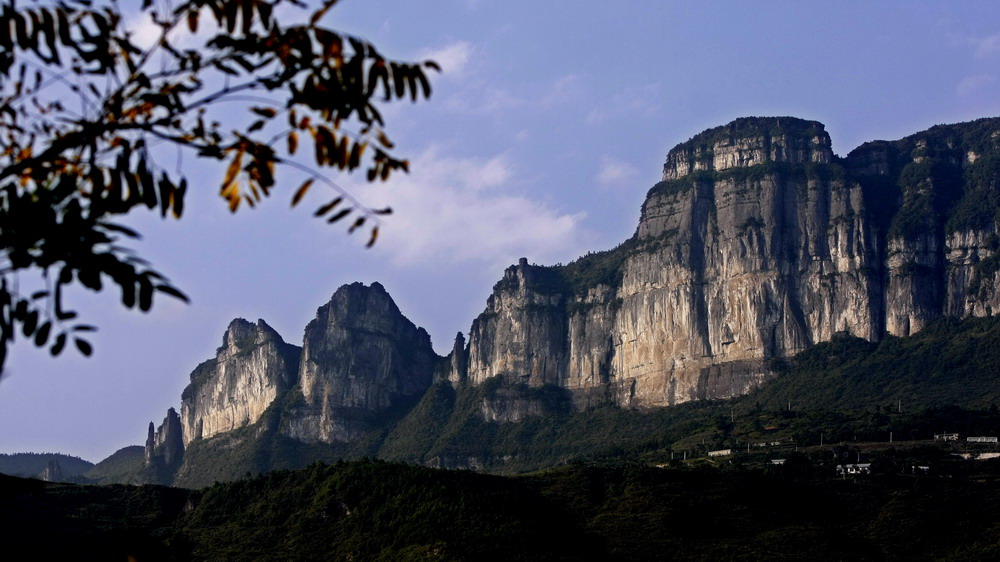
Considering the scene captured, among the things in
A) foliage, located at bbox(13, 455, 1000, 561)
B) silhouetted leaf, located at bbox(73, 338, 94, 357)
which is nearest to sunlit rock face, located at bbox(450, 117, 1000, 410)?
foliage, located at bbox(13, 455, 1000, 561)

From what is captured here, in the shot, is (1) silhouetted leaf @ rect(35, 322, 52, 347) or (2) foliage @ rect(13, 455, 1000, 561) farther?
(2) foliage @ rect(13, 455, 1000, 561)

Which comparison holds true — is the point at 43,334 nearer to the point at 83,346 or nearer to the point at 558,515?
the point at 83,346

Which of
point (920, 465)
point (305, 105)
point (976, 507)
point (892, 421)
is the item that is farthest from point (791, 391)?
point (305, 105)

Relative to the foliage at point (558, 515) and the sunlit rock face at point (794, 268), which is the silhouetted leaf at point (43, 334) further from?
the sunlit rock face at point (794, 268)

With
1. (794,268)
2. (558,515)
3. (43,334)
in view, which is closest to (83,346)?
(43,334)

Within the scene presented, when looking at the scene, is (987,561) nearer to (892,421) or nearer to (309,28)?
(892,421)

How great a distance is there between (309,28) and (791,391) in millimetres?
168223

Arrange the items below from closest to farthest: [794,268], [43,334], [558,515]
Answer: [43,334], [558,515], [794,268]

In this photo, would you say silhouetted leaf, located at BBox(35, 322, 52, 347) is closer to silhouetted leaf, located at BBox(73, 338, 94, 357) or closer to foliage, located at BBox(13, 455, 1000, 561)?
silhouetted leaf, located at BBox(73, 338, 94, 357)

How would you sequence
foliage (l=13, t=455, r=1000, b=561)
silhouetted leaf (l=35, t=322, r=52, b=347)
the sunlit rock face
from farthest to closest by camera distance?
the sunlit rock face < foliage (l=13, t=455, r=1000, b=561) < silhouetted leaf (l=35, t=322, r=52, b=347)

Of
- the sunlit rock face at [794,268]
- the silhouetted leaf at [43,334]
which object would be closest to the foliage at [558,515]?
the sunlit rock face at [794,268]

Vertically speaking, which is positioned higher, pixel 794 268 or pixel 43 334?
pixel 794 268

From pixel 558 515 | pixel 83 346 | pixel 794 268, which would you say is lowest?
pixel 558 515

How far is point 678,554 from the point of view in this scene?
89500mm
